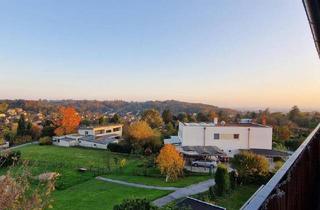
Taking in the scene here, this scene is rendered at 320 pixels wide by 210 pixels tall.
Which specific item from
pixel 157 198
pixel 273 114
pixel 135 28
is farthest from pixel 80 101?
pixel 157 198

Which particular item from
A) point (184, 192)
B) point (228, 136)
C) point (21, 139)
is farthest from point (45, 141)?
point (184, 192)

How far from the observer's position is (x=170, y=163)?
1905 cm

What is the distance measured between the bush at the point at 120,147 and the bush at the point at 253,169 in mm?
13014

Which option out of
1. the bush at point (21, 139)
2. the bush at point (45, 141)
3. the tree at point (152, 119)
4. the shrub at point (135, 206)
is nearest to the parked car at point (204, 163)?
the shrub at point (135, 206)

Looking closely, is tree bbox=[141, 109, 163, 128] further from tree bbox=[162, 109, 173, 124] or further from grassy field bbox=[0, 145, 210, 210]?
grassy field bbox=[0, 145, 210, 210]

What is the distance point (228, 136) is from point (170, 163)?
961cm

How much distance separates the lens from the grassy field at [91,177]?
15898 mm

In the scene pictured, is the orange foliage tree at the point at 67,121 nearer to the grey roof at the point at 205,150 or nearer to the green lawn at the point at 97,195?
the grey roof at the point at 205,150

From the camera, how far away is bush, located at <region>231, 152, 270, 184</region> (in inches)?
695

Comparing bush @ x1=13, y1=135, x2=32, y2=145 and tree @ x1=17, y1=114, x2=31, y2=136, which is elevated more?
tree @ x1=17, y1=114, x2=31, y2=136

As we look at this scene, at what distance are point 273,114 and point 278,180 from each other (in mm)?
48384

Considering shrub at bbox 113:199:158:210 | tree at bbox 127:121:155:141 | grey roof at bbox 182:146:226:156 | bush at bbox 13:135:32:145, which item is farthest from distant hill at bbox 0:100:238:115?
shrub at bbox 113:199:158:210

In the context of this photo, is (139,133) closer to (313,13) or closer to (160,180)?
(160,180)

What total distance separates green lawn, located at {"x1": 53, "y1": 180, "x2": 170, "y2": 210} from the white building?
33.3ft
